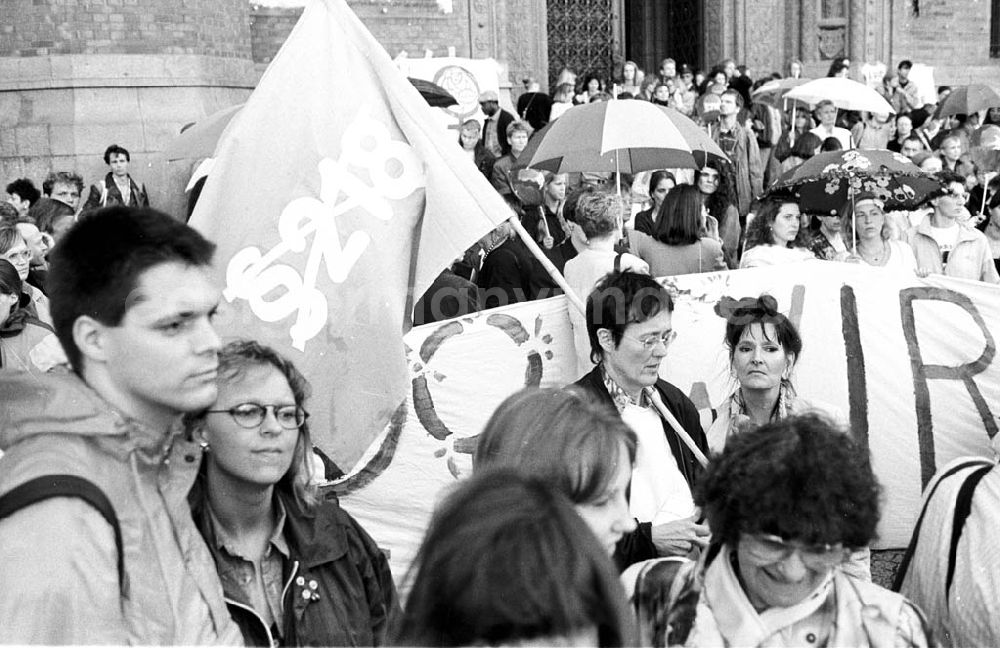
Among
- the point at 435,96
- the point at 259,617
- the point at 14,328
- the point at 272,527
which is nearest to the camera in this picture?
the point at 259,617

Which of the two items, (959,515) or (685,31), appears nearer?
(959,515)

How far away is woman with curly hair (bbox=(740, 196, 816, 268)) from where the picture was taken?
706 centimetres

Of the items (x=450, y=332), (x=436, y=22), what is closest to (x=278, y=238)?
(x=450, y=332)

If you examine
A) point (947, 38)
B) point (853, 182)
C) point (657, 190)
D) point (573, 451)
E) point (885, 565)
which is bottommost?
point (885, 565)

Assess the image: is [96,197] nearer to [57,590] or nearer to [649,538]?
[649,538]

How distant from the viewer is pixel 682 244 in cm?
749

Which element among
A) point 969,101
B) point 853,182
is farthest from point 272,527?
point 969,101

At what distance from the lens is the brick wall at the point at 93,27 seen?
1503 centimetres

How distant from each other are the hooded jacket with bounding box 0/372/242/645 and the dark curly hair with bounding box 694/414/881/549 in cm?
101

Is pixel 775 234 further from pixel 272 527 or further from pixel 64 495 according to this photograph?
pixel 64 495

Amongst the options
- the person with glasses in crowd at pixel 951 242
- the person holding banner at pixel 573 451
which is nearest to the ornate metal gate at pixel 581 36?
the person with glasses in crowd at pixel 951 242

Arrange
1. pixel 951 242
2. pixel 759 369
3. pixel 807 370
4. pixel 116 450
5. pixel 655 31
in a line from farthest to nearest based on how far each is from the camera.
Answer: pixel 655 31 < pixel 951 242 < pixel 807 370 < pixel 759 369 < pixel 116 450

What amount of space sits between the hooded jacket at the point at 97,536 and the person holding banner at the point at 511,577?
0.67 meters

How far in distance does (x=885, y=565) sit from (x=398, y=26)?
15.0m
